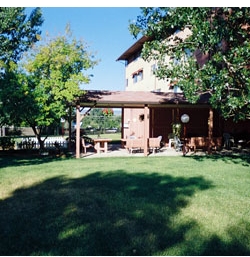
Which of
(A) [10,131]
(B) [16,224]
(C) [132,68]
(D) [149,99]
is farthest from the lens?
(A) [10,131]

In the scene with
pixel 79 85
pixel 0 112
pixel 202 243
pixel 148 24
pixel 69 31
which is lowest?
pixel 202 243

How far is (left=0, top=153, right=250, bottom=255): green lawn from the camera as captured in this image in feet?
14.9

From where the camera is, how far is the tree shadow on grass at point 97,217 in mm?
4501

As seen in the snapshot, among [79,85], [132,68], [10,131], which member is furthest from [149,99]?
[10,131]

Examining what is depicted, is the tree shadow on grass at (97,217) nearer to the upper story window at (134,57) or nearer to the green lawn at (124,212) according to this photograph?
the green lawn at (124,212)

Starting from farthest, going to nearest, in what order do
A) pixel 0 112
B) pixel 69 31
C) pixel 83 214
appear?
1. pixel 69 31
2. pixel 0 112
3. pixel 83 214

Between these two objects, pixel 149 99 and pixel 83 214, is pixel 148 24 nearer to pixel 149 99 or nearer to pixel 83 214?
pixel 149 99

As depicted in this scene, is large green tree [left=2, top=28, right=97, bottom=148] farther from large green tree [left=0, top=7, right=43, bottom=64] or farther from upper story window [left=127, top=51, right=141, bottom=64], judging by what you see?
upper story window [left=127, top=51, right=141, bottom=64]

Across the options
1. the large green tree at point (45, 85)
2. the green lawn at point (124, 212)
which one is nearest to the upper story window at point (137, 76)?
the large green tree at point (45, 85)

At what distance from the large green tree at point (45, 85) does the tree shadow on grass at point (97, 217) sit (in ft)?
17.6

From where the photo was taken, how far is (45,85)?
1340 cm

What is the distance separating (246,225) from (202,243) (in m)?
1.37

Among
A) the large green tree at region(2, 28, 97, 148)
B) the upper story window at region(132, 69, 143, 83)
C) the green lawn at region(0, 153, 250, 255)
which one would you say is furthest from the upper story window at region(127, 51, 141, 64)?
the green lawn at region(0, 153, 250, 255)

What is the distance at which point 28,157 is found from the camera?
14.7 metres
